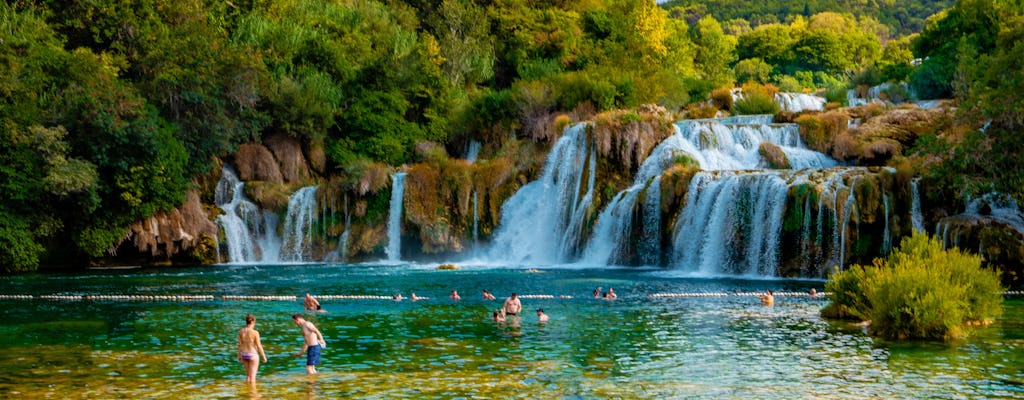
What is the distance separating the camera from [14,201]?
151 ft

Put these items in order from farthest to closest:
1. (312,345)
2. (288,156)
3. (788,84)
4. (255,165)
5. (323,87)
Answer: (788,84)
(323,87)
(288,156)
(255,165)
(312,345)

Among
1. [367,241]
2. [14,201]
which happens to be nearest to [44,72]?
[14,201]

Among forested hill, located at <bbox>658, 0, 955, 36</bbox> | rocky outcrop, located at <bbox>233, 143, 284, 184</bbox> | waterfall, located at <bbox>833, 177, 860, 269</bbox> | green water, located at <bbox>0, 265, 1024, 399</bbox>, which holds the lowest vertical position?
green water, located at <bbox>0, 265, 1024, 399</bbox>

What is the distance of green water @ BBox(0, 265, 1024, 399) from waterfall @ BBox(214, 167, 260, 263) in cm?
1679

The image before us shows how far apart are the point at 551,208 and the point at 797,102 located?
24.1 meters

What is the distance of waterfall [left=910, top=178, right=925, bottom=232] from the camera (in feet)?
123

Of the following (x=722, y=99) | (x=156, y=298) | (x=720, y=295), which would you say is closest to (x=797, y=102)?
(x=722, y=99)

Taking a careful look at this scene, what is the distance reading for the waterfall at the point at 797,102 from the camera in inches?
2603

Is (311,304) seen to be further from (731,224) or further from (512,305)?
(731,224)

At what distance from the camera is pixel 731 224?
41.5 meters

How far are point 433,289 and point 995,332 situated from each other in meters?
19.7

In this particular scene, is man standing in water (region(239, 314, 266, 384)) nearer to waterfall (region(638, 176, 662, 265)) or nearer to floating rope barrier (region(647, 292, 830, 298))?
floating rope barrier (region(647, 292, 830, 298))

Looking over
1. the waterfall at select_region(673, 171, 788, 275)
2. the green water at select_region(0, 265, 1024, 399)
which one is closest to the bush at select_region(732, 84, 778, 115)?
the waterfall at select_region(673, 171, 788, 275)

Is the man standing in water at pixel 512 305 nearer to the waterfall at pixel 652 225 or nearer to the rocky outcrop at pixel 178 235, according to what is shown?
the waterfall at pixel 652 225
